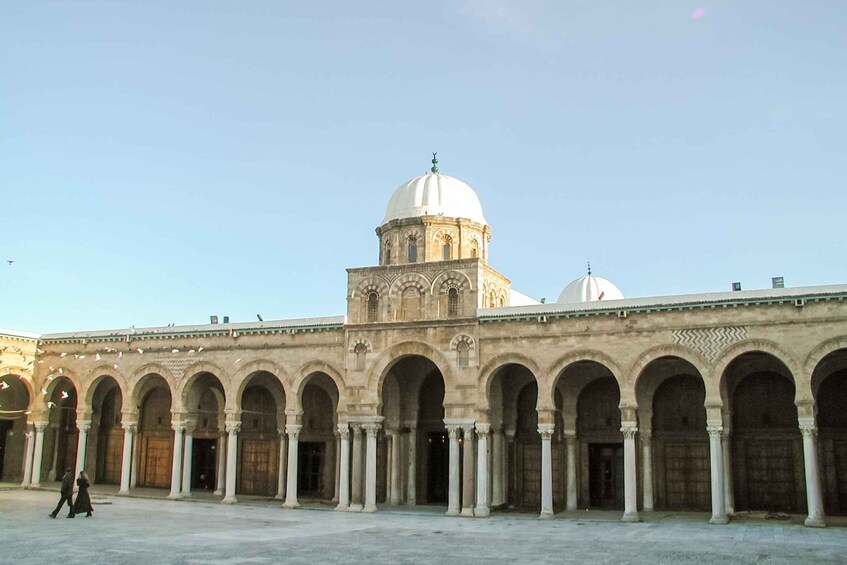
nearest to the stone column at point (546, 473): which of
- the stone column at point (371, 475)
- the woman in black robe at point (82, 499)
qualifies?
the stone column at point (371, 475)

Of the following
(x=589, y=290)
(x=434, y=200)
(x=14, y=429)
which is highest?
(x=434, y=200)

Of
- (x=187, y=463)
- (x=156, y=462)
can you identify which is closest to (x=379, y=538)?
(x=187, y=463)

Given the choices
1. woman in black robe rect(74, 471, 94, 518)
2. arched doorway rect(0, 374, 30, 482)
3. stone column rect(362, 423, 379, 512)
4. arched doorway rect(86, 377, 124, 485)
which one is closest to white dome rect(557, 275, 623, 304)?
stone column rect(362, 423, 379, 512)

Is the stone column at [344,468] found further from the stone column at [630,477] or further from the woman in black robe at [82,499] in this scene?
the stone column at [630,477]

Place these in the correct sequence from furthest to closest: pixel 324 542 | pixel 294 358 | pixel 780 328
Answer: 1. pixel 294 358
2. pixel 780 328
3. pixel 324 542

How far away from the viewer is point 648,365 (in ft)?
74.6

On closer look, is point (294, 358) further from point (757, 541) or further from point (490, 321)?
point (757, 541)

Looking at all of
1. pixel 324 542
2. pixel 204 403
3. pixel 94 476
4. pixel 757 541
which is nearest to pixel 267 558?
pixel 324 542

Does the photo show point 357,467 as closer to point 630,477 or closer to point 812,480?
point 630,477

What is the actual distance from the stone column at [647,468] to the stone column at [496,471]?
14.0 ft

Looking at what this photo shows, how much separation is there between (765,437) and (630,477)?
442 cm

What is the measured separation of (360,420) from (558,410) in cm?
597

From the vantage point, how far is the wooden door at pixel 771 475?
77.2 feet

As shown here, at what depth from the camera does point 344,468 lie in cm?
2612
